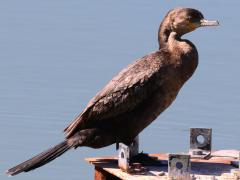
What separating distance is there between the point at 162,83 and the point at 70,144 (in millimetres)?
893

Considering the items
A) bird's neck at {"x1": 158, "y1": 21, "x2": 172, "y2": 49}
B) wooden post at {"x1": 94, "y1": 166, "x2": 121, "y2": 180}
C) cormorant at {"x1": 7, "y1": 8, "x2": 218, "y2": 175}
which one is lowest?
wooden post at {"x1": 94, "y1": 166, "x2": 121, "y2": 180}

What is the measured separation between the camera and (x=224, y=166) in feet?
35.3

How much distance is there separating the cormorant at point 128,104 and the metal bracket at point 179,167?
3.34 feet

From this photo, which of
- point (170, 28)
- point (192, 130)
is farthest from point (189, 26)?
Answer: point (192, 130)

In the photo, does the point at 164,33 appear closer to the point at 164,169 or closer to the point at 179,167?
the point at 164,169

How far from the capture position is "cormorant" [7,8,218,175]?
10953mm

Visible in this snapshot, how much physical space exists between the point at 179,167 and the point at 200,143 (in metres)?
1.23

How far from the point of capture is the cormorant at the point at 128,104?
35.9 feet

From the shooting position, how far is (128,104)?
36.1 feet

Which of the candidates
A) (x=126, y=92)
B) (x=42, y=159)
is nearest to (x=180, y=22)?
(x=126, y=92)

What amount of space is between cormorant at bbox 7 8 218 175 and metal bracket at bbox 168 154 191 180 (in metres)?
1.02

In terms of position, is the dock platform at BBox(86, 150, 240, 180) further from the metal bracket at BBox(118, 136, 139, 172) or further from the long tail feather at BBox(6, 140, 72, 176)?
the long tail feather at BBox(6, 140, 72, 176)

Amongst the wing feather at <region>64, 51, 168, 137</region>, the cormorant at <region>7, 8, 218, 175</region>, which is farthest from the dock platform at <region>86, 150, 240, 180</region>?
the wing feather at <region>64, 51, 168, 137</region>

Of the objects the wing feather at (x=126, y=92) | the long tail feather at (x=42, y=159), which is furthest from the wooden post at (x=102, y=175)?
the wing feather at (x=126, y=92)
